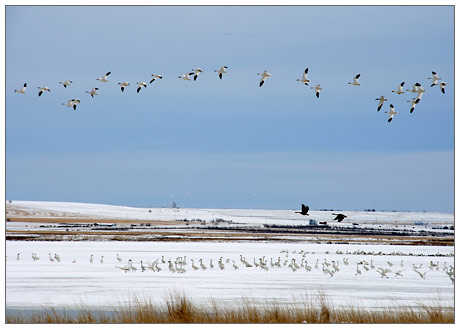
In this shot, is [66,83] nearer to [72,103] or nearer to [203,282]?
[72,103]

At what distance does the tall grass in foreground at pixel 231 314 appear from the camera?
17.2 metres

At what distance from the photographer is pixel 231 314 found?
17594 millimetres

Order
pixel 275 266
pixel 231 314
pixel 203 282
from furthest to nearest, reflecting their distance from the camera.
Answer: pixel 275 266, pixel 203 282, pixel 231 314

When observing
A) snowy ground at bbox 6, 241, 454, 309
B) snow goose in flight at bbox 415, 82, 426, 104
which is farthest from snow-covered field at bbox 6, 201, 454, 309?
snow goose in flight at bbox 415, 82, 426, 104

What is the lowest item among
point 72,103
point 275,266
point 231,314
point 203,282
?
point 231,314

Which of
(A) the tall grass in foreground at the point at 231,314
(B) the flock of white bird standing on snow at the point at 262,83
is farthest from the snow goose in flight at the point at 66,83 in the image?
(A) the tall grass in foreground at the point at 231,314

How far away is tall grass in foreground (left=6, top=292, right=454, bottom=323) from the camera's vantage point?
56.3 ft

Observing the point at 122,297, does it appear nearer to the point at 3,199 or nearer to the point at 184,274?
the point at 3,199

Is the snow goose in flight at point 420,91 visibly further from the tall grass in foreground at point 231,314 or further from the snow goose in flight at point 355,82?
the tall grass in foreground at point 231,314

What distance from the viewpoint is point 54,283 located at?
22.7 m

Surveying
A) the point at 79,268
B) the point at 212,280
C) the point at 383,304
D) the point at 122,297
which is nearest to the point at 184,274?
the point at 212,280

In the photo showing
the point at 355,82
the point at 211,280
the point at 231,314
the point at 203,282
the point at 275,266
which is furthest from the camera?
the point at 275,266

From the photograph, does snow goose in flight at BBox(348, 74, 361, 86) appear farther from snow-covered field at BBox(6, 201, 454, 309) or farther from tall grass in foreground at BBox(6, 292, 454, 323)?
tall grass in foreground at BBox(6, 292, 454, 323)

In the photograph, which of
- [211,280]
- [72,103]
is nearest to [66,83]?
[72,103]
